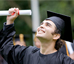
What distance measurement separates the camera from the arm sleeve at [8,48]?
137 inches

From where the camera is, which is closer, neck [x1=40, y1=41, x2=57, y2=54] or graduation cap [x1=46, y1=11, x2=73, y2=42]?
neck [x1=40, y1=41, x2=57, y2=54]

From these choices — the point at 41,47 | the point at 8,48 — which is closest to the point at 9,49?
the point at 8,48

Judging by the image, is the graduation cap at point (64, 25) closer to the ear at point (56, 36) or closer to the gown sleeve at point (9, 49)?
the ear at point (56, 36)

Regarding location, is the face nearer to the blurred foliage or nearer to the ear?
the ear

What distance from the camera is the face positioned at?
10.7 ft

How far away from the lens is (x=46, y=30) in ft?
10.9

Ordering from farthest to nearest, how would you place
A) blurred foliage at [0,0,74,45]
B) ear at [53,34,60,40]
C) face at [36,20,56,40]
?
blurred foliage at [0,0,74,45] < ear at [53,34,60,40] < face at [36,20,56,40]

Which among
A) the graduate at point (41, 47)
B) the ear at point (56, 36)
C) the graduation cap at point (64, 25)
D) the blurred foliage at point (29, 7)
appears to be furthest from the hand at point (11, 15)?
the blurred foliage at point (29, 7)

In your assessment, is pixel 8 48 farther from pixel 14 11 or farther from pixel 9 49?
pixel 14 11

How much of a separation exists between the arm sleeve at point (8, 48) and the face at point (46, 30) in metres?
0.49

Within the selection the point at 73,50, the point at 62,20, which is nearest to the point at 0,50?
the point at 62,20

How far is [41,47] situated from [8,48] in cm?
57

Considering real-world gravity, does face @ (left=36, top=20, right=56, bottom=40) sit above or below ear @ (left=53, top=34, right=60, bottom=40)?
above

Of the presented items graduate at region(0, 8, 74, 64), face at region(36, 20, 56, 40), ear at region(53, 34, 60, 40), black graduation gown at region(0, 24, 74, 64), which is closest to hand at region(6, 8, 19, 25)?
graduate at region(0, 8, 74, 64)
